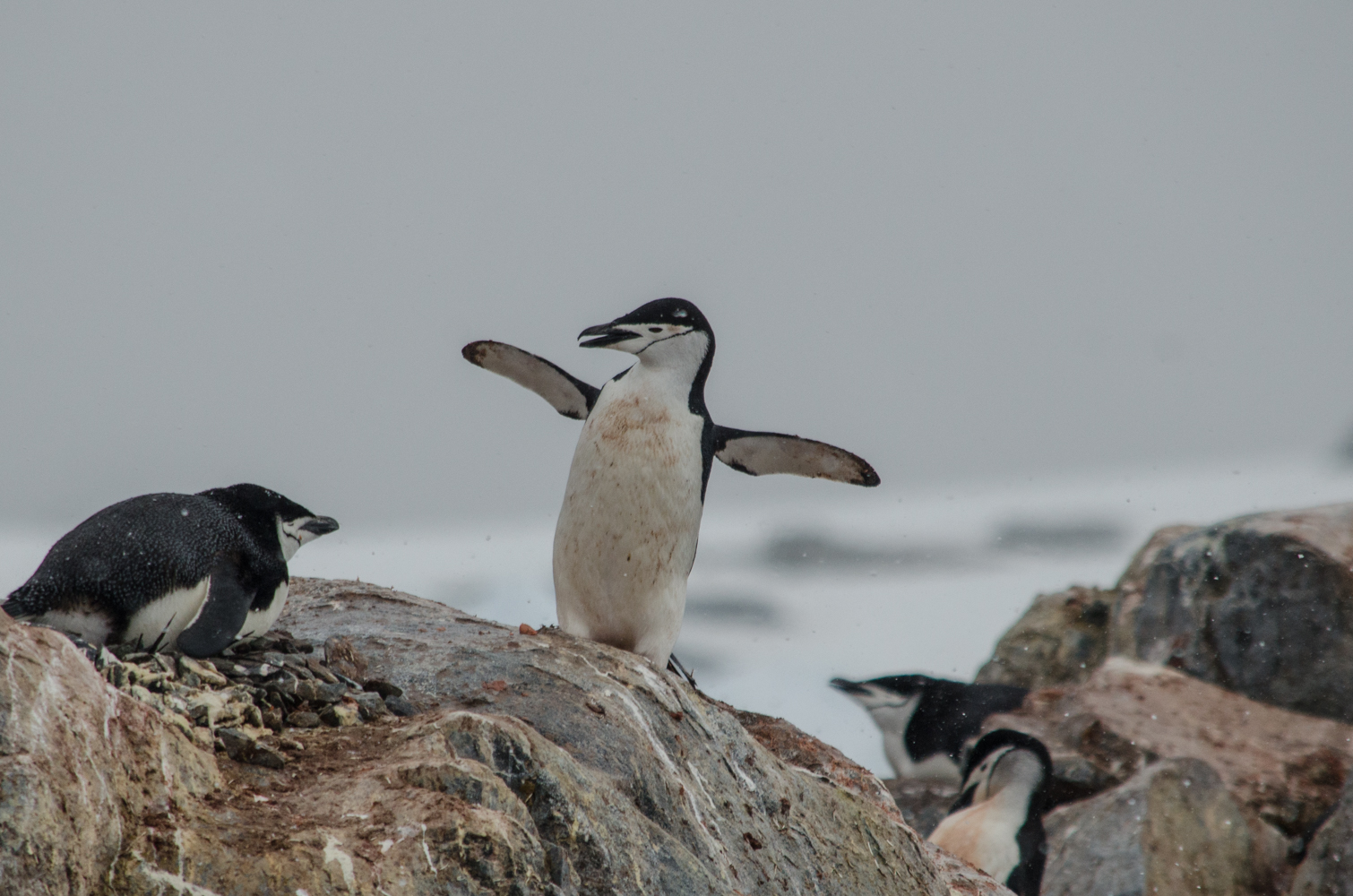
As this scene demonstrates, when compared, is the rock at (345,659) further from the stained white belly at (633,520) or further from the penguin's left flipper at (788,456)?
the penguin's left flipper at (788,456)

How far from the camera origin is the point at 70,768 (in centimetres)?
207

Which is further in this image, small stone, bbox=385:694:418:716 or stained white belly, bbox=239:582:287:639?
stained white belly, bbox=239:582:287:639

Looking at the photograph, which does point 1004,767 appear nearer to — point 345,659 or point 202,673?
point 345,659

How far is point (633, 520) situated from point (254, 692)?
2004 millimetres

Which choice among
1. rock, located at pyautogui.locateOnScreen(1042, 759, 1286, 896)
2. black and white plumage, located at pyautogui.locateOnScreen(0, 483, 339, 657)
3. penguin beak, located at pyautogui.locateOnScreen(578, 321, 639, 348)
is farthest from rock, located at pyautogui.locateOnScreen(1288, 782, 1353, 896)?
black and white plumage, located at pyautogui.locateOnScreen(0, 483, 339, 657)

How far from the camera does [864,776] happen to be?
5.04m

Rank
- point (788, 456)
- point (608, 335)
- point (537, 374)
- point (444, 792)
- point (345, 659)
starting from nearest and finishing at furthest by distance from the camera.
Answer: point (444, 792) → point (345, 659) → point (608, 335) → point (788, 456) → point (537, 374)

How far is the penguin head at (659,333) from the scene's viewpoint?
16.0 ft

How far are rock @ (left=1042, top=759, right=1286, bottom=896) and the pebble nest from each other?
6.74 meters

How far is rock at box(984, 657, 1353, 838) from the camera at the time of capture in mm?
9727

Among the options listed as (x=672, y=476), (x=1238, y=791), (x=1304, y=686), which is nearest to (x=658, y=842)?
(x=672, y=476)

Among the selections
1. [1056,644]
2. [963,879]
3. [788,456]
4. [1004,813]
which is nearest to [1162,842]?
[1004,813]

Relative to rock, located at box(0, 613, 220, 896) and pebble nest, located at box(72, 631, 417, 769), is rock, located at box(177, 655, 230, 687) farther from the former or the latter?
rock, located at box(0, 613, 220, 896)

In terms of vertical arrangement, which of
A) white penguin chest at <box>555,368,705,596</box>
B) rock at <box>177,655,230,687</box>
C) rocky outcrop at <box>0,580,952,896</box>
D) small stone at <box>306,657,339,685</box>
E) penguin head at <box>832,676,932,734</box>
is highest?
white penguin chest at <box>555,368,705,596</box>
